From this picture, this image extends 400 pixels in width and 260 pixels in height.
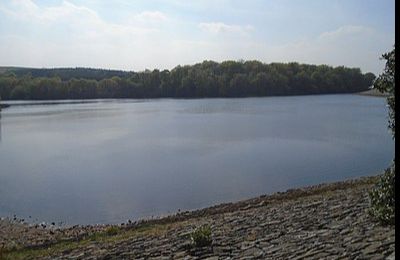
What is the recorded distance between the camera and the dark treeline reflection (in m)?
126

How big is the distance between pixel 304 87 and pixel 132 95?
174 ft

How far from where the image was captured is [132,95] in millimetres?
139500

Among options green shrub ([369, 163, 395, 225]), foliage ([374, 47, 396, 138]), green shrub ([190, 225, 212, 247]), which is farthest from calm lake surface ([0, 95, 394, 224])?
foliage ([374, 47, 396, 138])

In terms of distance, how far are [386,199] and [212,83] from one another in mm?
121041

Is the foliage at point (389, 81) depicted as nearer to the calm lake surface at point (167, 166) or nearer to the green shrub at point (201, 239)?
the green shrub at point (201, 239)

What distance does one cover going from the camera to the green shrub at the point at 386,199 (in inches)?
245

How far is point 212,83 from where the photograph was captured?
126m

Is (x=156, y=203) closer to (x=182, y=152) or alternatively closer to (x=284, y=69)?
(x=182, y=152)

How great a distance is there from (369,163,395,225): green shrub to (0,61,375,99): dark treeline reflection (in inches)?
4686

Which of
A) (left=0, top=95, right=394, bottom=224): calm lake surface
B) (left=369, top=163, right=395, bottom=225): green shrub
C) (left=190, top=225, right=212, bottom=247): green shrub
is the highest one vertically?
(left=369, top=163, right=395, bottom=225): green shrub

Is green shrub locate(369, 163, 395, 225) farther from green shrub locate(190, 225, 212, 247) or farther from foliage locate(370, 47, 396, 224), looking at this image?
green shrub locate(190, 225, 212, 247)

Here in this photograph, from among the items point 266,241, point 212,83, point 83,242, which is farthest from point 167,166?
point 212,83

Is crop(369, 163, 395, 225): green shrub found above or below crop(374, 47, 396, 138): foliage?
below

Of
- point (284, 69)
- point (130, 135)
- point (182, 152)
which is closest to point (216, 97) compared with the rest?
point (284, 69)
